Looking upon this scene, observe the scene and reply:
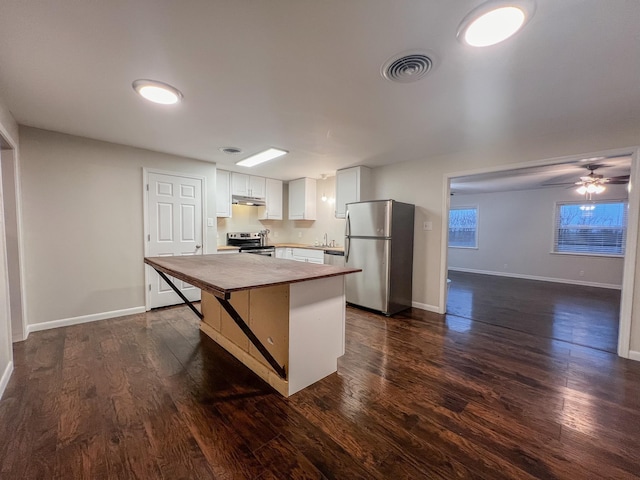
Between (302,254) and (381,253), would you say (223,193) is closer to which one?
(302,254)

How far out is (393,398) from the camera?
188 cm

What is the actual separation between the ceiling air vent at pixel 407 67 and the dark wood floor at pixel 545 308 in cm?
321

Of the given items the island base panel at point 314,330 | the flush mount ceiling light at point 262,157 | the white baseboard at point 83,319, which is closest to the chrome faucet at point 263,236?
the flush mount ceiling light at point 262,157

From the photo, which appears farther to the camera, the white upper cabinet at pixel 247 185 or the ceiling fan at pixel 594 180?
the white upper cabinet at pixel 247 185

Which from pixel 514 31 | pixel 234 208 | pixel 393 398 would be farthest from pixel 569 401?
pixel 234 208

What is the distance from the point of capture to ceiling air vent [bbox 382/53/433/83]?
1.62m

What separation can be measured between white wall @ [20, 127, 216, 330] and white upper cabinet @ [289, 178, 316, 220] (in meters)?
2.47

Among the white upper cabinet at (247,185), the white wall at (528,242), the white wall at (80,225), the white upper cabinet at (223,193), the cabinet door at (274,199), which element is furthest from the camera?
the white wall at (528,242)

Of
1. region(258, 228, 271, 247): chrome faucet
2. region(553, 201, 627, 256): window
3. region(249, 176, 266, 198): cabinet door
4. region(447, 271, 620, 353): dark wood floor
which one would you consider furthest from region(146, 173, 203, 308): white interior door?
region(553, 201, 627, 256): window

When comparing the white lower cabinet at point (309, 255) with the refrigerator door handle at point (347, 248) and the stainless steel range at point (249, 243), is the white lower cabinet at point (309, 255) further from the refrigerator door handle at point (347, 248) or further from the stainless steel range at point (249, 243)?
the refrigerator door handle at point (347, 248)

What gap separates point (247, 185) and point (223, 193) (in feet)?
1.73

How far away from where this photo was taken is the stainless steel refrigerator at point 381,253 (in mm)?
3672

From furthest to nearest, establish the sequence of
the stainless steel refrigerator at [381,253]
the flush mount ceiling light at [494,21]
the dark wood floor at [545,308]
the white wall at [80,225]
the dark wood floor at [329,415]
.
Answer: the stainless steel refrigerator at [381,253] → the dark wood floor at [545,308] → the white wall at [80,225] → the dark wood floor at [329,415] → the flush mount ceiling light at [494,21]

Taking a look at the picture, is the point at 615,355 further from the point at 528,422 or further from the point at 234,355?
the point at 234,355
